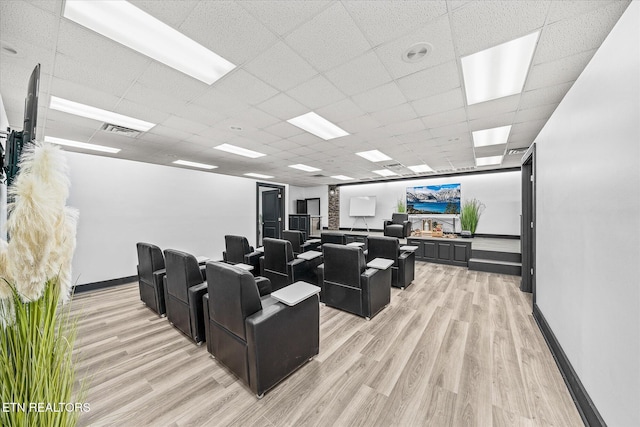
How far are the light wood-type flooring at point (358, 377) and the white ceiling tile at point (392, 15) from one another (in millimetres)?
2770

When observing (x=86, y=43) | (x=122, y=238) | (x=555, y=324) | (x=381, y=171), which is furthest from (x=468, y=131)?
(x=122, y=238)

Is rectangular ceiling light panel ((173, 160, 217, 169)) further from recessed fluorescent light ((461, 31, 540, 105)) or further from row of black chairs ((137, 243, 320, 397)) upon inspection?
recessed fluorescent light ((461, 31, 540, 105))

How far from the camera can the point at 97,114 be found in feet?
10.0

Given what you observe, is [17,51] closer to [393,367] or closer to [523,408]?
[393,367]

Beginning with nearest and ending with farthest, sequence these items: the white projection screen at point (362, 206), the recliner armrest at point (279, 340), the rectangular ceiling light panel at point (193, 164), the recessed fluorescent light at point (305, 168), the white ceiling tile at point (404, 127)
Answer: the recliner armrest at point (279, 340)
the white ceiling tile at point (404, 127)
the rectangular ceiling light panel at point (193, 164)
the recessed fluorescent light at point (305, 168)
the white projection screen at point (362, 206)

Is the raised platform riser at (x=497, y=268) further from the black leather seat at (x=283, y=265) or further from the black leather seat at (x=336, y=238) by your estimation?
the black leather seat at (x=283, y=265)

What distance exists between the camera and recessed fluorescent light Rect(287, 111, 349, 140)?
10.8 feet

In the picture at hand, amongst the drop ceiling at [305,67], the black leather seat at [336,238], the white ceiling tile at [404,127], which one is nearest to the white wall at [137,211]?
the drop ceiling at [305,67]

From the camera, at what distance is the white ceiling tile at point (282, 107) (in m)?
2.71

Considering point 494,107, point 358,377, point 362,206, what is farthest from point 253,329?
point 362,206

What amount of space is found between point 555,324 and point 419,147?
11.6ft

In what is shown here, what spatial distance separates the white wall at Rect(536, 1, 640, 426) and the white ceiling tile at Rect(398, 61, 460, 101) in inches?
37.0

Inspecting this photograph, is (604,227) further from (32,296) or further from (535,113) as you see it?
(32,296)

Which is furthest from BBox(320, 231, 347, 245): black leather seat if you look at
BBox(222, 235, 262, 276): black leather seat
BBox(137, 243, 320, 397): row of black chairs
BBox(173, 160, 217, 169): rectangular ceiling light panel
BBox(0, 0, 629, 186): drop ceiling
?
BBox(173, 160, 217, 169): rectangular ceiling light panel
